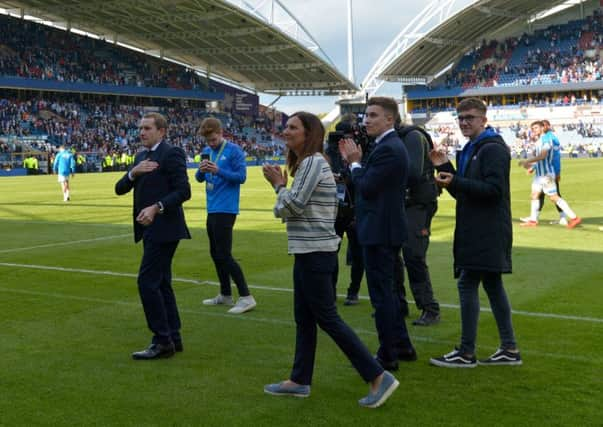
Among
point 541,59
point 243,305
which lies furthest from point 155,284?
point 541,59

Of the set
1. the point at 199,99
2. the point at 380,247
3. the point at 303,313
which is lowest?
the point at 303,313

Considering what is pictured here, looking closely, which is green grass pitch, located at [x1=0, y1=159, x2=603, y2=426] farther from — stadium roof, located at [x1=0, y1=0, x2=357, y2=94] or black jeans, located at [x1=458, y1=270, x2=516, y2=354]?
stadium roof, located at [x1=0, y1=0, x2=357, y2=94]

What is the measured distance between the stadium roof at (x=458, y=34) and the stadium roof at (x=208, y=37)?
659 centimetres

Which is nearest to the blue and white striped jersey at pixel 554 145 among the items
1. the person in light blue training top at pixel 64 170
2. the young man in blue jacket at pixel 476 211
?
the young man in blue jacket at pixel 476 211

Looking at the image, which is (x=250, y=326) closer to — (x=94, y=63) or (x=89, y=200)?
(x=89, y=200)

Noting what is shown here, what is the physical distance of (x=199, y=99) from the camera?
75875 mm

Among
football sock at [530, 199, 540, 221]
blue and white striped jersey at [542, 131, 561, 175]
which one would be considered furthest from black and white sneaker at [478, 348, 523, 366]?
football sock at [530, 199, 540, 221]

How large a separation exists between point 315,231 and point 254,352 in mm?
1868

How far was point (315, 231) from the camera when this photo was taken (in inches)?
199

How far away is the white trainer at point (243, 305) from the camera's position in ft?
26.5

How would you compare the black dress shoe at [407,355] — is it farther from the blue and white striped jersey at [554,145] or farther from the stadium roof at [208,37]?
the stadium roof at [208,37]

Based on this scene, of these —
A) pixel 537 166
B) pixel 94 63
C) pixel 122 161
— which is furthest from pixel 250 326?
pixel 94 63

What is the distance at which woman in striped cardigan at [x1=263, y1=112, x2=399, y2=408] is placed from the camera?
500 centimetres

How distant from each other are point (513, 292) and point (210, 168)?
3.71m
